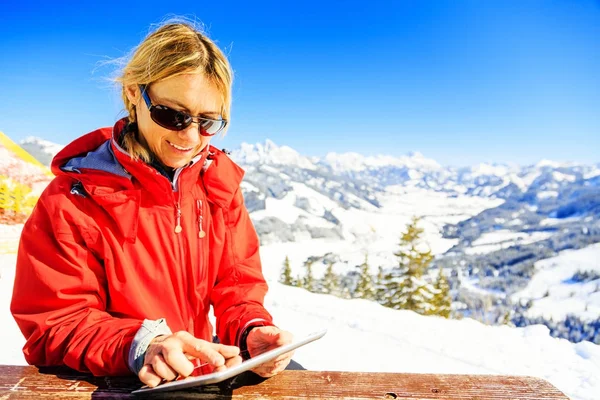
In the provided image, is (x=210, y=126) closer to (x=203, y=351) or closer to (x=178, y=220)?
(x=178, y=220)

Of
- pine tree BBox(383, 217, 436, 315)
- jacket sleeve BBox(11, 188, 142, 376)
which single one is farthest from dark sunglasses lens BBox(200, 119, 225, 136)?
pine tree BBox(383, 217, 436, 315)

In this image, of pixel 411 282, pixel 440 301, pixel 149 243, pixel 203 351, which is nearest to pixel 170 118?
pixel 149 243

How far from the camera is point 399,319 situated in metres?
7.61

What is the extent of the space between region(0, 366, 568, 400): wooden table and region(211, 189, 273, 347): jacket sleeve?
488 mm

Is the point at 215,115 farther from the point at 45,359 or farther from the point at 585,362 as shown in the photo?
the point at 585,362

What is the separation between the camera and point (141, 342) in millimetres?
1504

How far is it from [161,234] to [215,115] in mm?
688

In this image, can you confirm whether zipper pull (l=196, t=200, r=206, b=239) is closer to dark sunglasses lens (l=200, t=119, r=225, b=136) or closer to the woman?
the woman

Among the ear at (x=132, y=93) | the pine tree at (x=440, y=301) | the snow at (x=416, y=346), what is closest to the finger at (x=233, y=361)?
the ear at (x=132, y=93)

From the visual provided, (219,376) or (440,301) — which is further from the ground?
(219,376)

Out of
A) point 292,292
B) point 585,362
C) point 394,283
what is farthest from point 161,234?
point 394,283

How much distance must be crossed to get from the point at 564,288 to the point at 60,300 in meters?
156

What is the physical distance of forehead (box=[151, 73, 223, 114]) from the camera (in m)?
1.83

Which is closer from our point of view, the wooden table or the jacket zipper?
the wooden table
